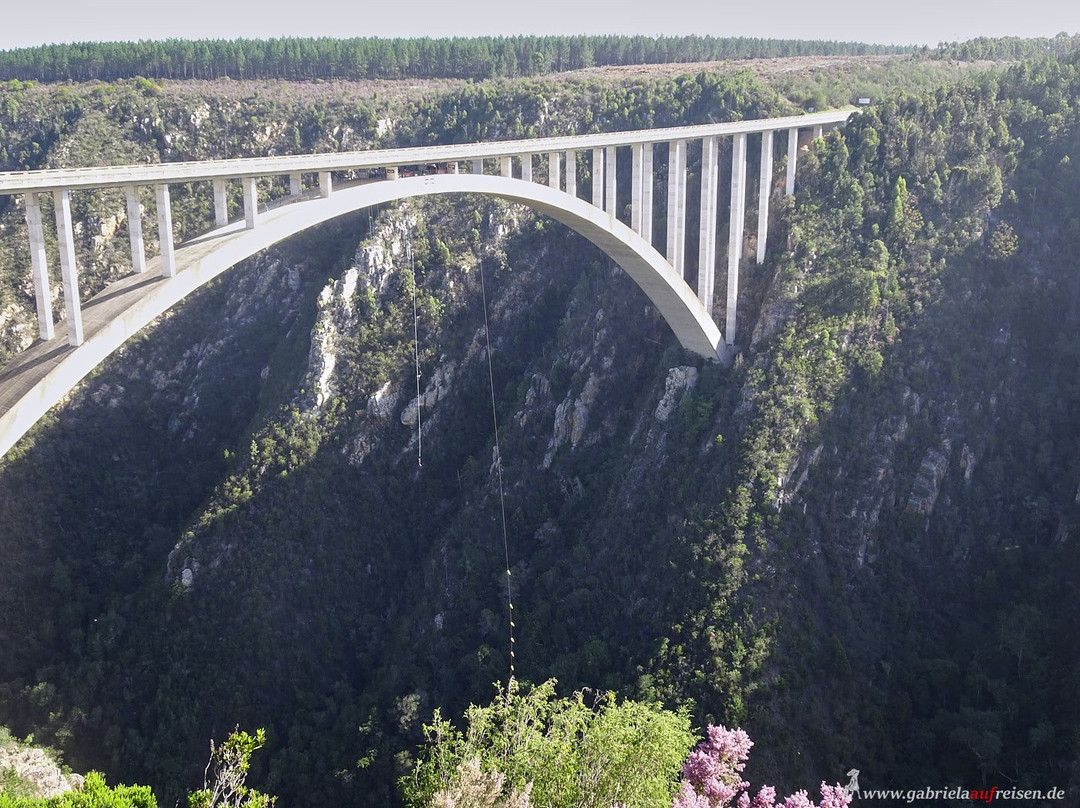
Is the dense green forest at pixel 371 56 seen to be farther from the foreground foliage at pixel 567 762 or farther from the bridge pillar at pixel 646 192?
the foreground foliage at pixel 567 762

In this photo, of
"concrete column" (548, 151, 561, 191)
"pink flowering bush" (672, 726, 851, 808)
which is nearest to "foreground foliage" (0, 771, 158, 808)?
"pink flowering bush" (672, 726, 851, 808)

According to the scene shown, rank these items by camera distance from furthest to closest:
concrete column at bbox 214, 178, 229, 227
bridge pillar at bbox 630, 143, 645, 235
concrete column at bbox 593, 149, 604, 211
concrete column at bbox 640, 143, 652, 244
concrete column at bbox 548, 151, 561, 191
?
concrete column at bbox 640, 143, 652, 244 < bridge pillar at bbox 630, 143, 645, 235 < concrete column at bbox 593, 149, 604, 211 < concrete column at bbox 548, 151, 561, 191 < concrete column at bbox 214, 178, 229, 227

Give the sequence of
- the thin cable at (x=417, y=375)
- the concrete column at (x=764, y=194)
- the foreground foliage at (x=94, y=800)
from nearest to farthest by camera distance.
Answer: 1. the foreground foliage at (x=94, y=800)
2. the concrete column at (x=764, y=194)
3. the thin cable at (x=417, y=375)

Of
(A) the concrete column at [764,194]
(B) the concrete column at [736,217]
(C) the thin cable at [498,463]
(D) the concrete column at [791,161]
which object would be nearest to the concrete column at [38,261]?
(C) the thin cable at [498,463]

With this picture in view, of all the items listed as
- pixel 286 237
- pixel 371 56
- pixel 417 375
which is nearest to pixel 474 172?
pixel 286 237

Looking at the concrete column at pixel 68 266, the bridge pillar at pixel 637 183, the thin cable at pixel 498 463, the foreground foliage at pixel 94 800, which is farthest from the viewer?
the thin cable at pixel 498 463

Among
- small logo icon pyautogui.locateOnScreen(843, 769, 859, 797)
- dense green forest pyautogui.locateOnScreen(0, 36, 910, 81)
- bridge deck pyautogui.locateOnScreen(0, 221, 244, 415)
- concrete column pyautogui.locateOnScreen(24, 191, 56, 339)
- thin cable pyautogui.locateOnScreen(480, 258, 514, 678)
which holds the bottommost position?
small logo icon pyautogui.locateOnScreen(843, 769, 859, 797)

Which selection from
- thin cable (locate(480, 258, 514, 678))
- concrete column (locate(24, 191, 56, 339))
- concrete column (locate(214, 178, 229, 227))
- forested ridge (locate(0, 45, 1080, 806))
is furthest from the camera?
thin cable (locate(480, 258, 514, 678))

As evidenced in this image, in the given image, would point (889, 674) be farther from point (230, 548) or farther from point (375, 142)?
point (375, 142)

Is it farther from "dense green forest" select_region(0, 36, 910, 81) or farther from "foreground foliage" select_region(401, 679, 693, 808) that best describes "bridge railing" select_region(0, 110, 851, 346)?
"dense green forest" select_region(0, 36, 910, 81)
